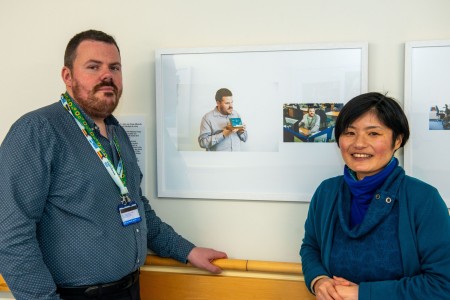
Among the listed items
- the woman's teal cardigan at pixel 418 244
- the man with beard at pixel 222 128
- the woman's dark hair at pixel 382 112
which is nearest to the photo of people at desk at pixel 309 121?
the man with beard at pixel 222 128

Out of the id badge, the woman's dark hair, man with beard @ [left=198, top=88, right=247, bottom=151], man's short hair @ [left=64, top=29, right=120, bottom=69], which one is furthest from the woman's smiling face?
man's short hair @ [left=64, top=29, right=120, bottom=69]

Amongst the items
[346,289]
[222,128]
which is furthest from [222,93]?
[346,289]

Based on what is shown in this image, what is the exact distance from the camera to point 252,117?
1.78m

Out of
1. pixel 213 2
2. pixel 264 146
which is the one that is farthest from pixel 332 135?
pixel 213 2

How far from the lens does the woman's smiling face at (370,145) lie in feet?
4.33

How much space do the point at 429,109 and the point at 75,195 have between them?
4.58 feet

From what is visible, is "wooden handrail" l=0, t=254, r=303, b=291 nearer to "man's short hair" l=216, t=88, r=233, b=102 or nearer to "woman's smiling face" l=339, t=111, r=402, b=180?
"woman's smiling face" l=339, t=111, r=402, b=180

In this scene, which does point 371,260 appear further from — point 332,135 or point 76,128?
point 76,128

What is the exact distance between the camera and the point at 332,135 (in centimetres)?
170

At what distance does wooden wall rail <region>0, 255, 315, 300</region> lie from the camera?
1752 mm

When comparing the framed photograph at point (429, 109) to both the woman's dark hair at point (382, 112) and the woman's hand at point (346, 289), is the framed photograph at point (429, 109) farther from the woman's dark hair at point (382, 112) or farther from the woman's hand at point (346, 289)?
the woman's hand at point (346, 289)

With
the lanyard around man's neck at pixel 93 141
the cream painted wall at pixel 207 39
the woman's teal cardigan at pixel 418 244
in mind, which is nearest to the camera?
the woman's teal cardigan at pixel 418 244

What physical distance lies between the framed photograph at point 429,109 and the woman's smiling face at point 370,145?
1.11ft

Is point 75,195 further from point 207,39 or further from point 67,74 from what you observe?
point 207,39
